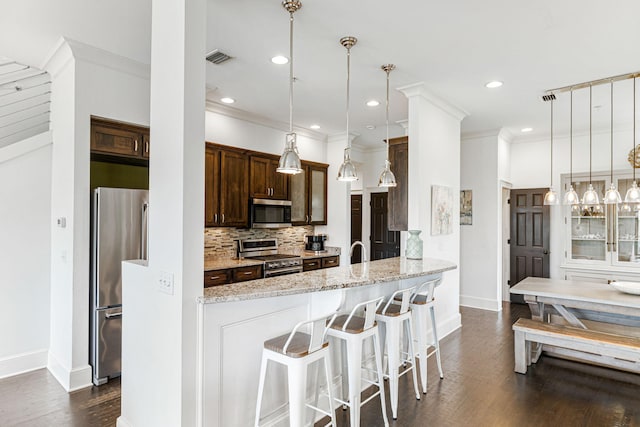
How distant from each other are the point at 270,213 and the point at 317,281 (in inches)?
119

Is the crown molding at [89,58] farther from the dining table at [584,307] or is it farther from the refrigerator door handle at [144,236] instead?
Answer: the dining table at [584,307]

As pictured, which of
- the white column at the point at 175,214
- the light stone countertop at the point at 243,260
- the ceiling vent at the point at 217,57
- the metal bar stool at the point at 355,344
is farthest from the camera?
the light stone countertop at the point at 243,260

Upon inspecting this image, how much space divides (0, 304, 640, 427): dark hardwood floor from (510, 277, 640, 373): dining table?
0.17 metres

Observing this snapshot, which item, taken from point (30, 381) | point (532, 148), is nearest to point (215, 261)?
point (30, 381)

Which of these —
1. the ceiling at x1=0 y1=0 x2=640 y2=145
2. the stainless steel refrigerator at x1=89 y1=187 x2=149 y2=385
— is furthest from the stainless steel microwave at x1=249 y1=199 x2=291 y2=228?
the stainless steel refrigerator at x1=89 y1=187 x2=149 y2=385

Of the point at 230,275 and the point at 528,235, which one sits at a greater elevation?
the point at 528,235

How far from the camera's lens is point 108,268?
10.8ft

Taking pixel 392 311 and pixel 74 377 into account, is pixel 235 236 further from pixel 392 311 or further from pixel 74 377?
pixel 392 311

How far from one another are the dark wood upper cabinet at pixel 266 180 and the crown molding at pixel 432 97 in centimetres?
219

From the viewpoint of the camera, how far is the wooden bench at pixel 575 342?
9.98 feet

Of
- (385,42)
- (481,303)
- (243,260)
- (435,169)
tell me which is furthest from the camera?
(481,303)

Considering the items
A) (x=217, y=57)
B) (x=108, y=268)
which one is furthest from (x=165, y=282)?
(x=217, y=57)

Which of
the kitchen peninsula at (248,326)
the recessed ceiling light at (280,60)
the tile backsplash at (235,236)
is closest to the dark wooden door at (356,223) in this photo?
the tile backsplash at (235,236)

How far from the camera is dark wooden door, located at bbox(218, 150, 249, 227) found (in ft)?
15.6
